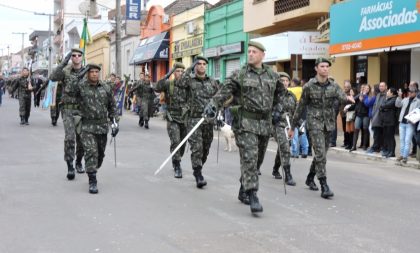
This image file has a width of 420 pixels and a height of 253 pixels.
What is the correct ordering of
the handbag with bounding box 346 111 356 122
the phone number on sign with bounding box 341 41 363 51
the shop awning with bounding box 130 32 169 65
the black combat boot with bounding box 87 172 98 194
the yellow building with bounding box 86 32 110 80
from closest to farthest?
the black combat boot with bounding box 87 172 98 194 → the handbag with bounding box 346 111 356 122 → the phone number on sign with bounding box 341 41 363 51 → the shop awning with bounding box 130 32 169 65 → the yellow building with bounding box 86 32 110 80

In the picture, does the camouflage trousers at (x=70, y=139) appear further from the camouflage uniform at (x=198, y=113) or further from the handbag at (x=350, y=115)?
the handbag at (x=350, y=115)

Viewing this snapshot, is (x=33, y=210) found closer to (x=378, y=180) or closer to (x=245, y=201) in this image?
(x=245, y=201)

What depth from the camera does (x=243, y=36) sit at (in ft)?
92.4

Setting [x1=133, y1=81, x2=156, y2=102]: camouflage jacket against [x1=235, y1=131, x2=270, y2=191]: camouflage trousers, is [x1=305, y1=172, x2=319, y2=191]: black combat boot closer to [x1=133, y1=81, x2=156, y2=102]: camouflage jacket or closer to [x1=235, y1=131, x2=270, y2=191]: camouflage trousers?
[x1=235, y1=131, x2=270, y2=191]: camouflage trousers

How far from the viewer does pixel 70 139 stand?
30.7 feet

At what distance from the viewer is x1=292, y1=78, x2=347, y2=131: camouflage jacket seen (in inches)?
327

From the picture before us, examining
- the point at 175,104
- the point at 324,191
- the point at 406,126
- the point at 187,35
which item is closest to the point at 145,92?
the point at 406,126

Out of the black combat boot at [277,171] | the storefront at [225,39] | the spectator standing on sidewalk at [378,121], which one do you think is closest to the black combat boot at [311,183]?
the black combat boot at [277,171]

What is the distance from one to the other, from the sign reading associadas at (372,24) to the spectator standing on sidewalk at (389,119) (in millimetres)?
2248

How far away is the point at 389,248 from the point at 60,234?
→ 3212 millimetres

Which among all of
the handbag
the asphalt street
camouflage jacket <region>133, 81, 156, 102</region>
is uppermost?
camouflage jacket <region>133, 81, 156, 102</region>

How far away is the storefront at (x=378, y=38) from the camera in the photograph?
15617mm

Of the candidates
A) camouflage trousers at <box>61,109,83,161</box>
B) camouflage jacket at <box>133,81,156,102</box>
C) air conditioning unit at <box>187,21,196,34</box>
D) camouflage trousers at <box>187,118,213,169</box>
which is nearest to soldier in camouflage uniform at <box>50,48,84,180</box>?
camouflage trousers at <box>61,109,83,161</box>

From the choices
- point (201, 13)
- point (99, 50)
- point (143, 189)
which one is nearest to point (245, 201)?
point (143, 189)
